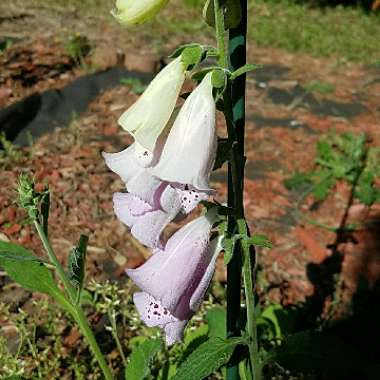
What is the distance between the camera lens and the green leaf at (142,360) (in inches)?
49.5

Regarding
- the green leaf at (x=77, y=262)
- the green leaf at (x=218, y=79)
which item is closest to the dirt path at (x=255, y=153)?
the green leaf at (x=77, y=262)

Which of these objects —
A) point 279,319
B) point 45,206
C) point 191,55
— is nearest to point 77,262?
point 45,206

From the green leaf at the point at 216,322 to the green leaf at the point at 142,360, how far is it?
0.26 m

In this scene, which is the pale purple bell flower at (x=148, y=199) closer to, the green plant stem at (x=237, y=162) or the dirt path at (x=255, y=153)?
the green plant stem at (x=237, y=162)

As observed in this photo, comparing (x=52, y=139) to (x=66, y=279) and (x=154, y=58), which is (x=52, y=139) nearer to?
(x=154, y=58)

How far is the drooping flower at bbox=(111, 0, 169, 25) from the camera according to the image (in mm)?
859

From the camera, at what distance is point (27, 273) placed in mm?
1235

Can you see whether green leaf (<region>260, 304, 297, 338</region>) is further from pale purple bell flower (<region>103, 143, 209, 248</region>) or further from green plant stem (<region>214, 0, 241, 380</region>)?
pale purple bell flower (<region>103, 143, 209, 248</region>)

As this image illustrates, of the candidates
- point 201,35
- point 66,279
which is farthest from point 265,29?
point 66,279

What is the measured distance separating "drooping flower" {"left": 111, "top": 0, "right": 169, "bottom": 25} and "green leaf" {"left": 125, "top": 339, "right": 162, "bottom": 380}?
0.74m

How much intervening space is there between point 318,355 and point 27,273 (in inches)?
25.6

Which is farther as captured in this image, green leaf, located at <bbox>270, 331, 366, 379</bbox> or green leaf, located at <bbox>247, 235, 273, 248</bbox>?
green leaf, located at <bbox>270, 331, 366, 379</bbox>

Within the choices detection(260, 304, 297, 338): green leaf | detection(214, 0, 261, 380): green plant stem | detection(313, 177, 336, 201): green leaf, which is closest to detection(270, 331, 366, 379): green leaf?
detection(214, 0, 261, 380): green plant stem

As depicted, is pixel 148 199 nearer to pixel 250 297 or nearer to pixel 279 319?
pixel 250 297
